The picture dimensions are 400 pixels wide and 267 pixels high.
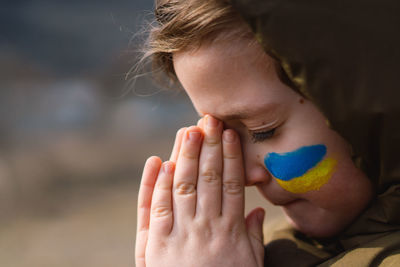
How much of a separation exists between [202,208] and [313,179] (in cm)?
42

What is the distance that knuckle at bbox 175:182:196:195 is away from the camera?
1.66 metres

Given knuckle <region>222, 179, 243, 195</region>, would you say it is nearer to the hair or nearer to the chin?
the chin

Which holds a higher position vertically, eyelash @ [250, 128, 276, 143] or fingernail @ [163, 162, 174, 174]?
eyelash @ [250, 128, 276, 143]

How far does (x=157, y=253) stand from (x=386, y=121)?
893 millimetres

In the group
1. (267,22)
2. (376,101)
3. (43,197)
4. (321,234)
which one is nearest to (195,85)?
(267,22)

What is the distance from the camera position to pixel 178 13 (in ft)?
5.21

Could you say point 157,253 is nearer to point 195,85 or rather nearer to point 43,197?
point 195,85

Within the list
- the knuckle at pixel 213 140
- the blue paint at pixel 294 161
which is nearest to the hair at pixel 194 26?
the blue paint at pixel 294 161

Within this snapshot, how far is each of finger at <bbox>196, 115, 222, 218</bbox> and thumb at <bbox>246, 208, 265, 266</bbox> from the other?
0.58 feet

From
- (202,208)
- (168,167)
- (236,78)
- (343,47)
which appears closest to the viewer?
(343,47)

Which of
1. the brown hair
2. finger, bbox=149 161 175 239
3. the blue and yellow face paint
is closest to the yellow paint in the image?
the blue and yellow face paint

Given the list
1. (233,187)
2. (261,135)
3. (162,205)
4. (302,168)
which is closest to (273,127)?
(261,135)

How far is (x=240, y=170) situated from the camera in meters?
1.66

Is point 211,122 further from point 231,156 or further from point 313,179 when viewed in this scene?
point 313,179
